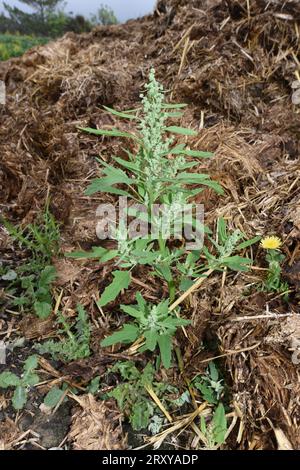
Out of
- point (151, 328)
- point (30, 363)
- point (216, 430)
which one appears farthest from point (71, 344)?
point (216, 430)

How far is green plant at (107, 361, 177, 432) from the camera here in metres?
1.65

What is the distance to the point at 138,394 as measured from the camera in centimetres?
170

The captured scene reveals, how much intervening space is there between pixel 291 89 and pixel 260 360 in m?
1.79

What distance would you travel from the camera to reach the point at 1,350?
1.87 meters

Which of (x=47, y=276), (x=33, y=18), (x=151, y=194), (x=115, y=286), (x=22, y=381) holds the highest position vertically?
(x=33, y=18)

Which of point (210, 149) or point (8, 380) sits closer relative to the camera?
point (8, 380)

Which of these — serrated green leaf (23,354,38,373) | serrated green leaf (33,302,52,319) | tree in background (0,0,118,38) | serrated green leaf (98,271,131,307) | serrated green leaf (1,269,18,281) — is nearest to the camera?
serrated green leaf (98,271,131,307)

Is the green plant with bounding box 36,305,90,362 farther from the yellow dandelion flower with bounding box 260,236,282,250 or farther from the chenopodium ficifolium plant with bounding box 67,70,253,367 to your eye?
the yellow dandelion flower with bounding box 260,236,282,250

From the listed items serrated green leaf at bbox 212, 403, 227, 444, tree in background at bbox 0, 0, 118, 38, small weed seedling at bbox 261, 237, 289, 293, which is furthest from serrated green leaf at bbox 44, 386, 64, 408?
tree in background at bbox 0, 0, 118, 38

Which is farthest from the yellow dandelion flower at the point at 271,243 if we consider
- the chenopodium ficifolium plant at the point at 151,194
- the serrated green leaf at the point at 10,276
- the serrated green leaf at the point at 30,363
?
the serrated green leaf at the point at 10,276

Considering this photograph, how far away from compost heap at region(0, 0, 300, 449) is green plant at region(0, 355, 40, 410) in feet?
0.53

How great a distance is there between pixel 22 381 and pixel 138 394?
1.54 ft

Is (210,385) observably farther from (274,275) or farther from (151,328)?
(274,275)
